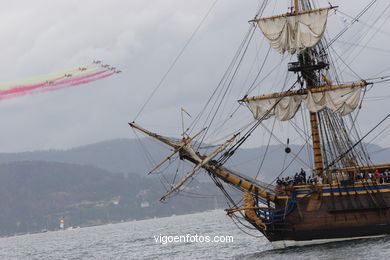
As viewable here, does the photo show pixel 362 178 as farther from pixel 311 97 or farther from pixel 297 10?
pixel 297 10

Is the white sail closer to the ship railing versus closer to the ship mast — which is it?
the ship mast

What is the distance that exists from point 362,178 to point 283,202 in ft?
21.9

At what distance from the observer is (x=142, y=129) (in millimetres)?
61281

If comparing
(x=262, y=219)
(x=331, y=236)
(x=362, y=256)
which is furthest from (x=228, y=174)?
(x=362, y=256)

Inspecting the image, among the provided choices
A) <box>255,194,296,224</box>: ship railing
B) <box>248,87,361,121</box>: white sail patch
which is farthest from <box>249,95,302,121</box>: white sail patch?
<box>255,194,296,224</box>: ship railing

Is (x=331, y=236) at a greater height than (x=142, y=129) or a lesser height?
lesser

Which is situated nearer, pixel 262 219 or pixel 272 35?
pixel 262 219

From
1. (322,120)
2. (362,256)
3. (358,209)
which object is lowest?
(362,256)

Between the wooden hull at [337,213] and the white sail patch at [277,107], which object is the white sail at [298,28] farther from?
the wooden hull at [337,213]

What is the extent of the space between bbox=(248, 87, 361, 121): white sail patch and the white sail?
14.4 ft

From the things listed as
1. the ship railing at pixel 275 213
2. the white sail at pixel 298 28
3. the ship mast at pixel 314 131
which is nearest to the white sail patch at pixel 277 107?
Answer: the ship mast at pixel 314 131

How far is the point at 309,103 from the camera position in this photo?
6725cm

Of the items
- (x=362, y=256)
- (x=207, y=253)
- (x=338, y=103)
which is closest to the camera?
(x=362, y=256)

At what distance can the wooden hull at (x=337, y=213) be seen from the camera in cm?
6050
